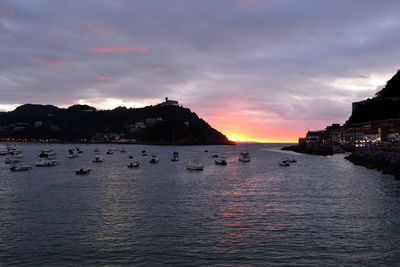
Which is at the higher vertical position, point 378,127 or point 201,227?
point 378,127

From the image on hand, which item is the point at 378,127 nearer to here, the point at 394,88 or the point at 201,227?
the point at 394,88

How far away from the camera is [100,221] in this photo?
29.3 metres

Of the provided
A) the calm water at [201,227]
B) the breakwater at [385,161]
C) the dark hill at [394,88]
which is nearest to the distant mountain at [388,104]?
the dark hill at [394,88]

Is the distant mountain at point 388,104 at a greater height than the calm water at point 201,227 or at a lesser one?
greater

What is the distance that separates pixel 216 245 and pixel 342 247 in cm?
941

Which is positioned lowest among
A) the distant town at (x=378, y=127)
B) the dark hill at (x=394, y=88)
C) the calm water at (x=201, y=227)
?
the calm water at (x=201, y=227)

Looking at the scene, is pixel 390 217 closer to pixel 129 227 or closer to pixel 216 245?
pixel 216 245

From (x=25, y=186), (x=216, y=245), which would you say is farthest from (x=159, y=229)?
(x=25, y=186)

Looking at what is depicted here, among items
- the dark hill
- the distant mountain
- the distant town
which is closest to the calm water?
the distant town

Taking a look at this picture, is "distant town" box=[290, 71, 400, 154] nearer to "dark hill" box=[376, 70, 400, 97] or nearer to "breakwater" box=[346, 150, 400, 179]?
"dark hill" box=[376, 70, 400, 97]

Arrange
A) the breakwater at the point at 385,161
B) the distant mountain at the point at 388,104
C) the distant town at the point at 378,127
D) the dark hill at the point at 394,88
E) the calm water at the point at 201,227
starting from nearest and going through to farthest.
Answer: the calm water at the point at 201,227 < the breakwater at the point at 385,161 < the distant town at the point at 378,127 < the distant mountain at the point at 388,104 < the dark hill at the point at 394,88

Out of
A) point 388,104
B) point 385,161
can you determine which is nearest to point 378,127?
point 388,104

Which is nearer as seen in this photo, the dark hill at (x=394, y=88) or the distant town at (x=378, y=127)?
the distant town at (x=378, y=127)

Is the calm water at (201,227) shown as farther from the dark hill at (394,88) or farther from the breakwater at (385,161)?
the dark hill at (394,88)
